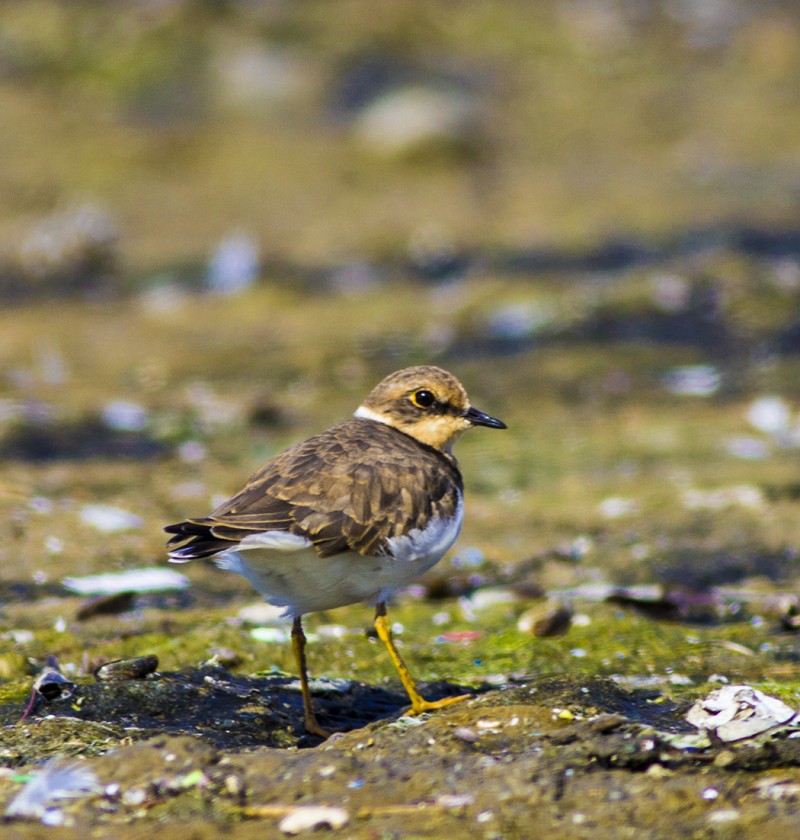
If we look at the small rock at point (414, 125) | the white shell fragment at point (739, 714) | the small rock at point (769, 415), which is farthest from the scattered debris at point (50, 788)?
the small rock at point (414, 125)

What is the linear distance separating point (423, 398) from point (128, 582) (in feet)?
5.83

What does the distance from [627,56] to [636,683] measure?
1400 cm

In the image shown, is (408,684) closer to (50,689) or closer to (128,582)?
(50,689)

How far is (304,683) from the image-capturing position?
4.53m

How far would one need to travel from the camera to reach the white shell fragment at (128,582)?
237 inches

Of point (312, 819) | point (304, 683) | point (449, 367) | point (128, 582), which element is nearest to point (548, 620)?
point (304, 683)

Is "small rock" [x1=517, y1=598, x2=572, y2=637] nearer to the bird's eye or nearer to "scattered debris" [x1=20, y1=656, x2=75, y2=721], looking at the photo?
the bird's eye

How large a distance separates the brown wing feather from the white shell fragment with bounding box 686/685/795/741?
115 centimetres

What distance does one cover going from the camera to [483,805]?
3432 mm

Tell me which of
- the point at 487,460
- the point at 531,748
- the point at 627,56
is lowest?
the point at 487,460

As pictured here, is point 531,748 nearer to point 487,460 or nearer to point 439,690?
point 439,690

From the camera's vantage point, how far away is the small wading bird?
13.9 feet

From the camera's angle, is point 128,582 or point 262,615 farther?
point 128,582

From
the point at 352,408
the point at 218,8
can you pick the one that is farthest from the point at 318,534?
the point at 218,8
